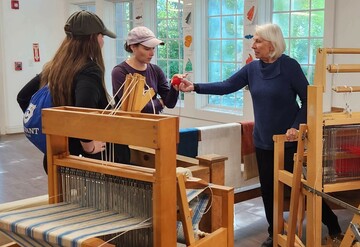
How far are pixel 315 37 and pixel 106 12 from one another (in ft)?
11.5

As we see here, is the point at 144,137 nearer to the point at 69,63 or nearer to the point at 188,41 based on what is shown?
the point at 69,63

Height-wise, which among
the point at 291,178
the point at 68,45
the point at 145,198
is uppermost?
the point at 68,45

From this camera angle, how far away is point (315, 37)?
452cm

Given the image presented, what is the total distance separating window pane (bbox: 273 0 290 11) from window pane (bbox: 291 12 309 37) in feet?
0.36

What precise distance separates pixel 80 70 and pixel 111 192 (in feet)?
1.80

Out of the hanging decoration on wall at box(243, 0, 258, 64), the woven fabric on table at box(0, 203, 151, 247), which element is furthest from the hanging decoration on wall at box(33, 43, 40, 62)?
the woven fabric on table at box(0, 203, 151, 247)

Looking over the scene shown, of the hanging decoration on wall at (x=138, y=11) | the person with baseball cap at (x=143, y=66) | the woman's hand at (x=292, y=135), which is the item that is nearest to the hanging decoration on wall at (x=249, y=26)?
the hanging decoration on wall at (x=138, y=11)

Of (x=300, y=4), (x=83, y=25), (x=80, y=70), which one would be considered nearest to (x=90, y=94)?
(x=80, y=70)

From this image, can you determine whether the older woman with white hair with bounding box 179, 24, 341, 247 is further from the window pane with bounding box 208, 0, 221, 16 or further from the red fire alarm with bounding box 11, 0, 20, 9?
the red fire alarm with bounding box 11, 0, 20, 9

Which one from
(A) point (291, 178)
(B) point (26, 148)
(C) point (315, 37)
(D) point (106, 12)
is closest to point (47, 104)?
(A) point (291, 178)

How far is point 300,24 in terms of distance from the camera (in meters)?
4.67

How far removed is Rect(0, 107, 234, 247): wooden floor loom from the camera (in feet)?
4.27

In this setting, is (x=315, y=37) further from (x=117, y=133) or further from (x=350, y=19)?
(x=117, y=133)

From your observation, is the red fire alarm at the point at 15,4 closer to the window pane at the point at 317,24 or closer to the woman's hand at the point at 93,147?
the window pane at the point at 317,24
